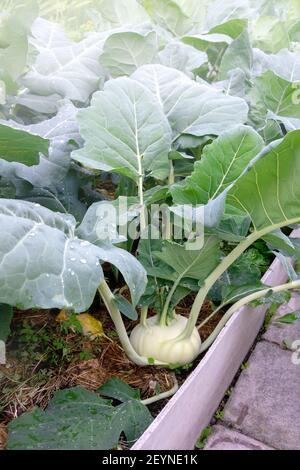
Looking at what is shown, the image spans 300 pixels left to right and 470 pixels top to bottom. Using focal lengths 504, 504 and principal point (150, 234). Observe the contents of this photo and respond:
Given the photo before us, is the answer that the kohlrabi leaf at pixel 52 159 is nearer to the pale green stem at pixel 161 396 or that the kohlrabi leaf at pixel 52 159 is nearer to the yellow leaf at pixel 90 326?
the yellow leaf at pixel 90 326

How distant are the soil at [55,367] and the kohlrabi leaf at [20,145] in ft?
1.48

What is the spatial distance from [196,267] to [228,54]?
3.37ft

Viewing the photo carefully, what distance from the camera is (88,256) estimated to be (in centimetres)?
92

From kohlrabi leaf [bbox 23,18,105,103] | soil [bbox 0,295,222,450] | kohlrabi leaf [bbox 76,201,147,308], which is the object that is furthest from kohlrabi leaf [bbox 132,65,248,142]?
soil [bbox 0,295,222,450]

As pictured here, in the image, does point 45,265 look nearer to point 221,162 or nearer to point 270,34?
point 221,162

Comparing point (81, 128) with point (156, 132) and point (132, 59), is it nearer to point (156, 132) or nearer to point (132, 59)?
point (156, 132)

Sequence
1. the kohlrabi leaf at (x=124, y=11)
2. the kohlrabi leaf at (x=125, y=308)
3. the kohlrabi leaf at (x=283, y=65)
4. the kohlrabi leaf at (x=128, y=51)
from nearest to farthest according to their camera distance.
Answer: the kohlrabi leaf at (x=125, y=308) → the kohlrabi leaf at (x=128, y=51) → the kohlrabi leaf at (x=283, y=65) → the kohlrabi leaf at (x=124, y=11)

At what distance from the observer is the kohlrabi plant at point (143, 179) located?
95cm

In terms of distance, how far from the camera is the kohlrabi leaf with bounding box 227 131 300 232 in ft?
3.29

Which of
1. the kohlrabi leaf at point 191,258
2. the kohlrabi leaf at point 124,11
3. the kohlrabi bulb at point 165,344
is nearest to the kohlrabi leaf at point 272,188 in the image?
the kohlrabi leaf at point 191,258

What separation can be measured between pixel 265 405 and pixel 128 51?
1225 millimetres

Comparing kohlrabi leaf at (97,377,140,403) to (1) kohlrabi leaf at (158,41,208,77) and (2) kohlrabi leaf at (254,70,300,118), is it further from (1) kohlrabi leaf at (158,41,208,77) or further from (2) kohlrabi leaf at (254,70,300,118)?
(1) kohlrabi leaf at (158,41,208,77)
